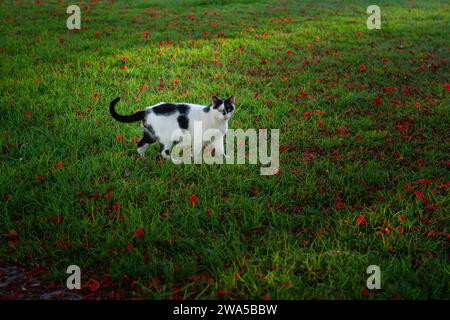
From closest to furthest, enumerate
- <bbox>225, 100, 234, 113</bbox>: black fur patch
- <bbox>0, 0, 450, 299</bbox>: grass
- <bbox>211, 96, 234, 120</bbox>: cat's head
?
<bbox>0, 0, 450, 299</bbox>: grass
<bbox>211, 96, 234, 120</bbox>: cat's head
<bbox>225, 100, 234, 113</bbox>: black fur patch

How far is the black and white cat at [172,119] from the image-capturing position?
18.8 ft

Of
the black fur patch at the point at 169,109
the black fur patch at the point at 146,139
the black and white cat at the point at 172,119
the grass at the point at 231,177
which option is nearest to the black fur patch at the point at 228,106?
the black and white cat at the point at 172,119

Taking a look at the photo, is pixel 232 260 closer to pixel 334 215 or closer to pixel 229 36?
pixel 334 215

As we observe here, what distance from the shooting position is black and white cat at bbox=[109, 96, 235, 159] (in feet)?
18.8

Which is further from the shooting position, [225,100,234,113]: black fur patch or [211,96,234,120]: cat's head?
[225,100,234,113]: black fur patch

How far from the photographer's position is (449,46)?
43.5 ft

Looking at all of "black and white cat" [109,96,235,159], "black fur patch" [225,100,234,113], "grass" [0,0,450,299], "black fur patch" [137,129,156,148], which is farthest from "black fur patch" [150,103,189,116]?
"grass" [0,0,450,299]

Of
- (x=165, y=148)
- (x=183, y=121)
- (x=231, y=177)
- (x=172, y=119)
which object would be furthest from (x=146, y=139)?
(x=231, y=177)

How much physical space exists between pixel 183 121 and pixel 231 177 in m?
1.10

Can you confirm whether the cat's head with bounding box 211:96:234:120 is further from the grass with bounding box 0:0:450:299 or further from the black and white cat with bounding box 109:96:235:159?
the grass with bounding box 0:0:450:299

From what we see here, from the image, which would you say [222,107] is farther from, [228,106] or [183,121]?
[183,121]

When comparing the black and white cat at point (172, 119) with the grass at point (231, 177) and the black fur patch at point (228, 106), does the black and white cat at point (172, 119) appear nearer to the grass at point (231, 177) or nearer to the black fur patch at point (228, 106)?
the black fur patch at point (228, 106)

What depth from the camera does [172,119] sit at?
5770 millimetres

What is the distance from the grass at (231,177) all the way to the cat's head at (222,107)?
75 centimetres
